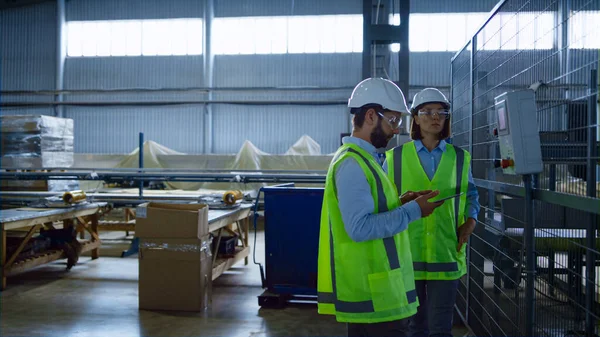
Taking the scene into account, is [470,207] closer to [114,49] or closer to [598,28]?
[598,28]

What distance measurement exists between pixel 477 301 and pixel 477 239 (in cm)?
51

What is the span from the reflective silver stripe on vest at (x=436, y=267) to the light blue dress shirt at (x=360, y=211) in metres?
0.99

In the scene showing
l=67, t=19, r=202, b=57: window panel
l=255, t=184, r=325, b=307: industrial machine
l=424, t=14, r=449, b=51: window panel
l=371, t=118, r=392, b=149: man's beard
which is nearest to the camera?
l=371, t=118, r=392, b=149: man's beard

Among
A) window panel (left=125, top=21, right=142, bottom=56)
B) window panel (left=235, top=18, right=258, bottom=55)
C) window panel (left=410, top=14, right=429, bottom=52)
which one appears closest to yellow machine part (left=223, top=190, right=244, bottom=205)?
window panel (left=235, top=18, right=258, bottom=55)

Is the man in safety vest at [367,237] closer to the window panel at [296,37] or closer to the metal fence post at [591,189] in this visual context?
the metal fence post at [591,189]

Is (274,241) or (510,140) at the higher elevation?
(510,140)

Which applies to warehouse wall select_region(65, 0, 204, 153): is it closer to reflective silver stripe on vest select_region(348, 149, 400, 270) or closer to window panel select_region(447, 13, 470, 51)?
window panel select_region(447, 13, 470, 51)

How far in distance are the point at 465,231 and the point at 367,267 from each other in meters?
1.21

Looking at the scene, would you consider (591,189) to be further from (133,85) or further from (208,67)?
(133,85)

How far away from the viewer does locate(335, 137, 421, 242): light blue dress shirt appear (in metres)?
2.00

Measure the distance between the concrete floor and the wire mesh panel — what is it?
119 cm

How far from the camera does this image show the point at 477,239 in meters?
4.29

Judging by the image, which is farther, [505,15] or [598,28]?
[505,15]

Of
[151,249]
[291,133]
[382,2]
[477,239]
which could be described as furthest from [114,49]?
[477,239]
